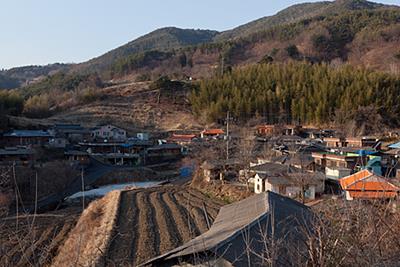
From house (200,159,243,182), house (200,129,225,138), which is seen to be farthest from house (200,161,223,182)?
house (200,129,225,138)

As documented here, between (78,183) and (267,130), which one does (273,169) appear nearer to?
(78,183)

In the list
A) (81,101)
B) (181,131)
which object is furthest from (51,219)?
(81,101)

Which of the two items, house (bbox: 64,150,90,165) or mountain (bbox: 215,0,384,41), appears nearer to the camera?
house (bbox: 64,150,90,165)

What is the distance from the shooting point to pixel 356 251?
7.88 feet

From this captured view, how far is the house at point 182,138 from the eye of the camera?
26.9 m

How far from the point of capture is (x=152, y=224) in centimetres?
1020

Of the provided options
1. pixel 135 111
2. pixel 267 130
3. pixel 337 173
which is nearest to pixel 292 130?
pixel 267 130

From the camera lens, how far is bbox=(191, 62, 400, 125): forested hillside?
3055 cm

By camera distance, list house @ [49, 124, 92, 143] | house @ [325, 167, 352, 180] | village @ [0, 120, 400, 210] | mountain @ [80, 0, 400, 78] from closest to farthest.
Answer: village @ [0, 120, 400, 210], house @ [325, 167, 352, 180], house @ [49, 124, 92, 143], mountain @ [80, 0, 400, 78]

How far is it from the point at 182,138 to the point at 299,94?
11471mm

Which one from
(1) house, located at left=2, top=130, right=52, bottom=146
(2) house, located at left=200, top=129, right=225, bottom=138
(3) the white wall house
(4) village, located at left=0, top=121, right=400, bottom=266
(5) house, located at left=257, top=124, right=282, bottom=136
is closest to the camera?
(4) village, located at left=0, top=121, right=400, bottom=266

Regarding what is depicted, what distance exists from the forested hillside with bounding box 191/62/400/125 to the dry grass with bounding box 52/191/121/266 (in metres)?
20.6

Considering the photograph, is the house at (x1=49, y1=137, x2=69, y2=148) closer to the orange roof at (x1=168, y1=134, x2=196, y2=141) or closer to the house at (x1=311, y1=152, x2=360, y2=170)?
the orange roof at (x1=168, y1=134, x2=196, y2=141)

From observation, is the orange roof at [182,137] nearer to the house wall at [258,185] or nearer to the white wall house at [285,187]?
the house wall at [258,185]
